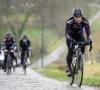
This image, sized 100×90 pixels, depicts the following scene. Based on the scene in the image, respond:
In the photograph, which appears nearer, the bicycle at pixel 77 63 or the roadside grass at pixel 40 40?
the bicycle at pixel 77 63

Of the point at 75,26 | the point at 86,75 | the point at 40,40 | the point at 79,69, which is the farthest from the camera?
the point at 40,40

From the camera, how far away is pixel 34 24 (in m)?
94.6

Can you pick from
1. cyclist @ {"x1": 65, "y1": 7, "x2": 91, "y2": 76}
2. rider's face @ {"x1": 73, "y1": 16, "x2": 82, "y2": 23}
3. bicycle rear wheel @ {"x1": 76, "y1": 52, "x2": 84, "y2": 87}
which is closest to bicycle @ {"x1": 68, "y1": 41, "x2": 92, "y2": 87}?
bicycle rear wheel @ {"x1": 76, "y1": 52, "x2": 84, "y2": 87}

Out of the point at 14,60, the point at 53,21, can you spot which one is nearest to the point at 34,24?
the point at 53,21

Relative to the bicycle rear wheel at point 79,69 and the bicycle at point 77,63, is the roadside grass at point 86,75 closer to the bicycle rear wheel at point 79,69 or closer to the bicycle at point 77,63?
the bicycle at point 77,63

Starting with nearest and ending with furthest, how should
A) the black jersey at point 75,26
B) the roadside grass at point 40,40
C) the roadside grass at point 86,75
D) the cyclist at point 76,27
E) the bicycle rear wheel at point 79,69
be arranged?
1. the bicycle rear wheel at point 79,69
2. the cyclist at point 76,27
3. the black jersey at point 75,26
4. the roadside grass at point 86,75
5. the roadside grass at point 40,40

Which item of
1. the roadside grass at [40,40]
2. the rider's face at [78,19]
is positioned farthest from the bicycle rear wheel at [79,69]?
the roadside grass at [40,40]

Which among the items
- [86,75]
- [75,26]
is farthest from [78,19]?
[86,75]

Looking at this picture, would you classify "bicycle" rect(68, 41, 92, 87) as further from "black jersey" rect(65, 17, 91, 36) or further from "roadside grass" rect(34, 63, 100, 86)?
"roadside grass" rect(34, 63, 100, 86)

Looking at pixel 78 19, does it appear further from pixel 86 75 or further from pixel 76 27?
pixel 86 75

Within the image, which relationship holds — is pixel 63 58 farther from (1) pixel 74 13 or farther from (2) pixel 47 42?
(1) pixel 74 13

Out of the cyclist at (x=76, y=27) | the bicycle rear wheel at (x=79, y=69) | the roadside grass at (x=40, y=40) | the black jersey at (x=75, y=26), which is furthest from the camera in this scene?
the roadside grass at (x=40, y=40)

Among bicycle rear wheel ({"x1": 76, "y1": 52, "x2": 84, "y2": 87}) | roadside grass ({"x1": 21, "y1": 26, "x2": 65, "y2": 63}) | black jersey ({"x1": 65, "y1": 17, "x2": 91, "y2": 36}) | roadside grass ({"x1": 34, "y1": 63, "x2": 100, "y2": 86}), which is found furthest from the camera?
roadside grass ({"x1": 21, "y1": 26, "x2": 65, "y2": 63})

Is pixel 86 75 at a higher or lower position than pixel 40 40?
lower
